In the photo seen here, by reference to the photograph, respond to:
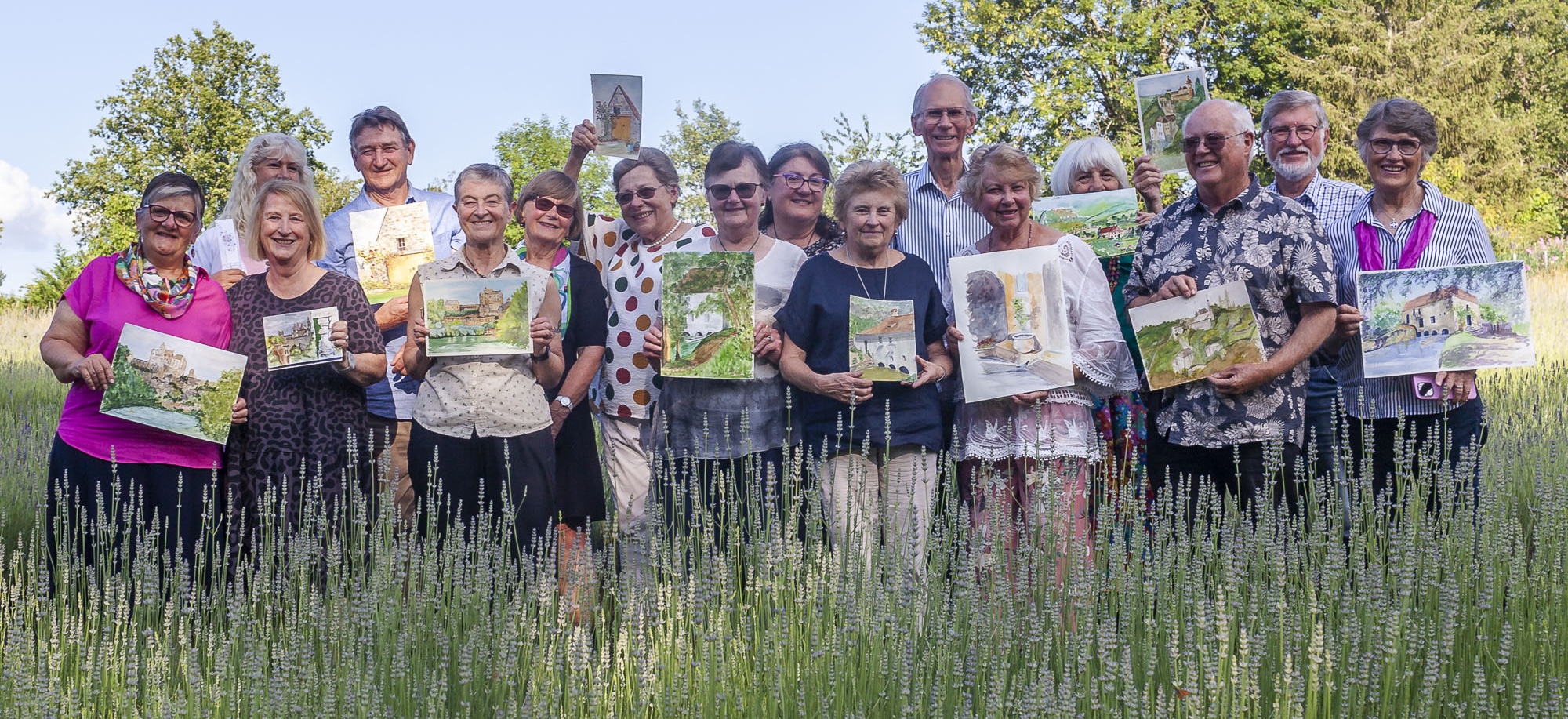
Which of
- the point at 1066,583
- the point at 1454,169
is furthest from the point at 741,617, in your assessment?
the point at 1454,169

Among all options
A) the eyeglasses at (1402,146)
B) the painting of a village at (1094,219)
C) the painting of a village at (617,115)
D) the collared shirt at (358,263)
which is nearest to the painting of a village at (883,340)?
the painting of a village at (1094,219)

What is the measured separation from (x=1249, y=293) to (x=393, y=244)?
3.60 metres

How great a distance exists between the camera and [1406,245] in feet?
17.8

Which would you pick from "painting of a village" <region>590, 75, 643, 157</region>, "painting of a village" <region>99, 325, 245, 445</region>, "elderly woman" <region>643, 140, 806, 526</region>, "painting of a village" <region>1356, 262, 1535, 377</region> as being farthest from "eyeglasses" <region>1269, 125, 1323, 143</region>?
"painting of a village" <region>99, 325, 245, 445</region>

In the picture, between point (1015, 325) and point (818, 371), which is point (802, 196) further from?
point (1015, 325)

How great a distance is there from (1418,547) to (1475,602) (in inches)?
11.8

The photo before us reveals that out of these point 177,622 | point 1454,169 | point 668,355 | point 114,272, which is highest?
point 1454,169

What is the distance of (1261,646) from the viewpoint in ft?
11.0

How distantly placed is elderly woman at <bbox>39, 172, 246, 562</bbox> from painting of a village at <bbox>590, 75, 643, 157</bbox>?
177 cm

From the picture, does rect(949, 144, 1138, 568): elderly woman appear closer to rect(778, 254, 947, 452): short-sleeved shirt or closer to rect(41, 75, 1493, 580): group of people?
rect(41, 75, 1493, 580): group of people

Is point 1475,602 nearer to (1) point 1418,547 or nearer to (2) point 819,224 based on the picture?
(1) point 1418,547

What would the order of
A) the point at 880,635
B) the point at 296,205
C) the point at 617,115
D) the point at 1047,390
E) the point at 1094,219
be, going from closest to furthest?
the point at 880,635 → the point at 1047,390 → the point at 296,205 → the point at 1094,219 → the point at 617,115

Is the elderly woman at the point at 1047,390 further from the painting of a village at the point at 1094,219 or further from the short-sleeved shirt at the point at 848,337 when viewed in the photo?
the painting of a village at the point at 1094,219

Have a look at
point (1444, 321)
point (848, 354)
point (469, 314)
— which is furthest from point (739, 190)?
point (1444, 321)
